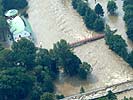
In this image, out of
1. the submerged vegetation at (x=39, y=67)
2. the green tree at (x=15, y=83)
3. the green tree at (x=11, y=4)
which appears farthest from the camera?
the green tree at (x=11, y=4)

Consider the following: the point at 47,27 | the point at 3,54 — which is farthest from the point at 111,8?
the point at 3,54

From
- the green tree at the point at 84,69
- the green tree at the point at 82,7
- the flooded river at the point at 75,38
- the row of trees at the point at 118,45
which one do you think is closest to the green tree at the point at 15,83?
the flooded river at the point at 75,38

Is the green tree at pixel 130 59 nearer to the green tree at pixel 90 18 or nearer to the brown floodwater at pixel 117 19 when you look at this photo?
the brown floodwater at pixel 117 19

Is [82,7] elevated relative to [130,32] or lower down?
elevated

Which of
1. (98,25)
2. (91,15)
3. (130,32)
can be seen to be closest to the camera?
(130,32)

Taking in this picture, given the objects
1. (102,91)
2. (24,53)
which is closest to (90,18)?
(24,53)

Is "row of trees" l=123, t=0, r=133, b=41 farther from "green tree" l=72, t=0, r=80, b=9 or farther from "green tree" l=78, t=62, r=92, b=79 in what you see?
"green tree" l=78, t=62, r=92, b=79

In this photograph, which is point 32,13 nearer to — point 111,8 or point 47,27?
point 47,27

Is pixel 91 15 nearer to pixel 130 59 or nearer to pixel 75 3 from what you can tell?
pixel 75 3
